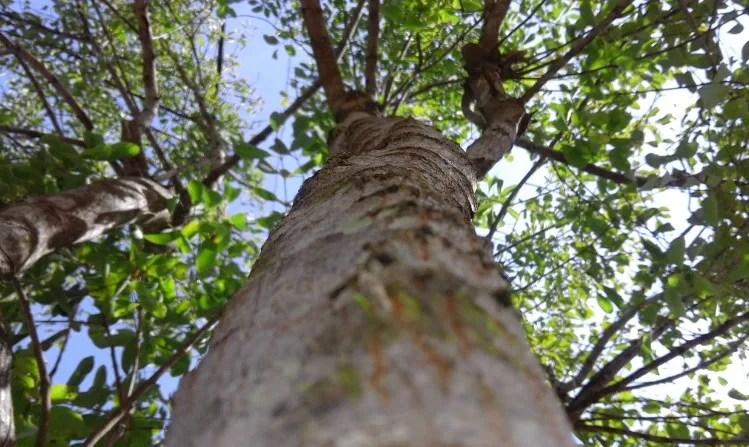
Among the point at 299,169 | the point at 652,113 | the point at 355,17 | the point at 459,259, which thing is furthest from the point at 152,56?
the point at 459,259

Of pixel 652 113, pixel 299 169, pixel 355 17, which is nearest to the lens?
pixel 299 169

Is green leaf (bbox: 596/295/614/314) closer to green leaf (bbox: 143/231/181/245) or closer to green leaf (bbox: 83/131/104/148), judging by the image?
green leaf (bbox: 143/231/181/245)

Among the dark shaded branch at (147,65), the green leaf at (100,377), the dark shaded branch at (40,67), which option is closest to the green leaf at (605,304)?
the green leaf at (100,377)

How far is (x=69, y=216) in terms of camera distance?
1.99 metres

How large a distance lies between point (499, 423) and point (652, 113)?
8.87 ft

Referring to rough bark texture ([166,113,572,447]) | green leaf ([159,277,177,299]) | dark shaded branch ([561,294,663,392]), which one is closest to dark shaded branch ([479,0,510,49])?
dark shaded branch ([561,294,663,392])

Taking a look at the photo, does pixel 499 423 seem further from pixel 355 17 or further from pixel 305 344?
pixel 355 17

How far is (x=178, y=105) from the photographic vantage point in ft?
15.2

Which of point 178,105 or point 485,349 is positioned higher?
point 178,105

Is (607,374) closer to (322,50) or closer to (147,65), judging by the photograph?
(322,50)

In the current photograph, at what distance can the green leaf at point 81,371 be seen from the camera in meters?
1.80

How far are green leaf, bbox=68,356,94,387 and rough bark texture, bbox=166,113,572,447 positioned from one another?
5.11 ft

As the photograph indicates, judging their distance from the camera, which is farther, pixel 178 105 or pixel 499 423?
pixel 178 105

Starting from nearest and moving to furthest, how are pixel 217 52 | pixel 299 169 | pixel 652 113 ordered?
1. pixel 299 169
2. pixel 652 113
3. pixel 217 52
